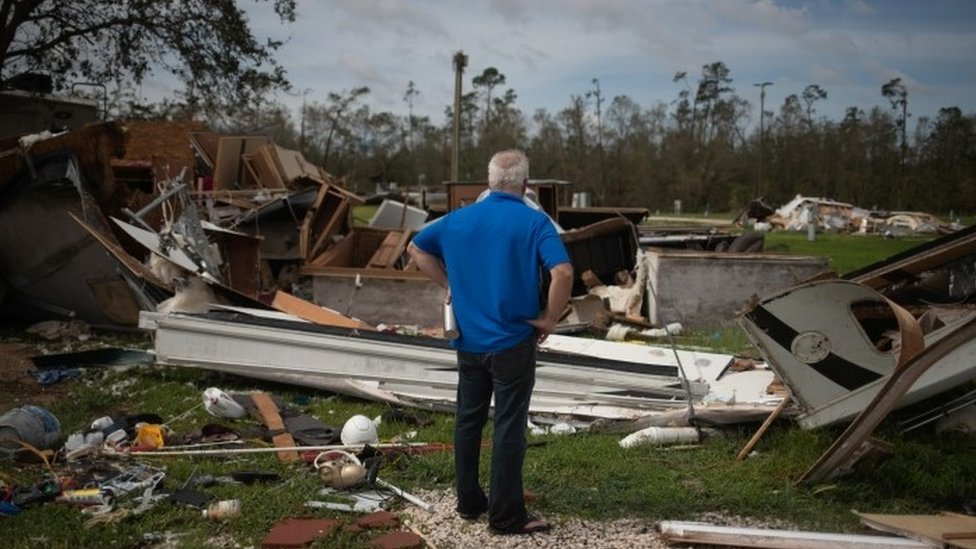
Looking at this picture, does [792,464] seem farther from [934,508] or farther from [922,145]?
[922,145]

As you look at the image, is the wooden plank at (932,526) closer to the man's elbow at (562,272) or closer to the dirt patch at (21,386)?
the man's elbow at (562,272)

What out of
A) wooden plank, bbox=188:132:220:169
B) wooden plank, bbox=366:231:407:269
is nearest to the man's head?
wooden plank, bbox=366:231:407:269

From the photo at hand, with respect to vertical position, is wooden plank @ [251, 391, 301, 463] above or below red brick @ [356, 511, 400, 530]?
below

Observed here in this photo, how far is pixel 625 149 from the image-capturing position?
46.0 m

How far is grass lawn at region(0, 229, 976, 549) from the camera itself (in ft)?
12.5

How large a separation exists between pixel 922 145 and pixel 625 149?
51.8 feet

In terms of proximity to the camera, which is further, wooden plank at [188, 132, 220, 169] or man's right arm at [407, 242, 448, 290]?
wooden plank at [188, 132, 220, 169]

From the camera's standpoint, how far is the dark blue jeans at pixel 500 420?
354 cm

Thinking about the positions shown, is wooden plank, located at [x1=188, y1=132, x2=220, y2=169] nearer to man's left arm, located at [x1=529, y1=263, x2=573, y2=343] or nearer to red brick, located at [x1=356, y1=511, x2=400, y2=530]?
red brick, located at [x1=356, y1=511, x2=400, y2=530]

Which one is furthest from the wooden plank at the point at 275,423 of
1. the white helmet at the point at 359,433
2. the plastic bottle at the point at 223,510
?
the plastic bottle at the point at 223,510

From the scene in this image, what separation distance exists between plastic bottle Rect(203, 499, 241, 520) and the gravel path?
0.79m

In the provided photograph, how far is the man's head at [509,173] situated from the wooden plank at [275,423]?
2.23m

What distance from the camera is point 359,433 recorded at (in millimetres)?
4898

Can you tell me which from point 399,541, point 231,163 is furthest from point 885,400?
point 231,163
